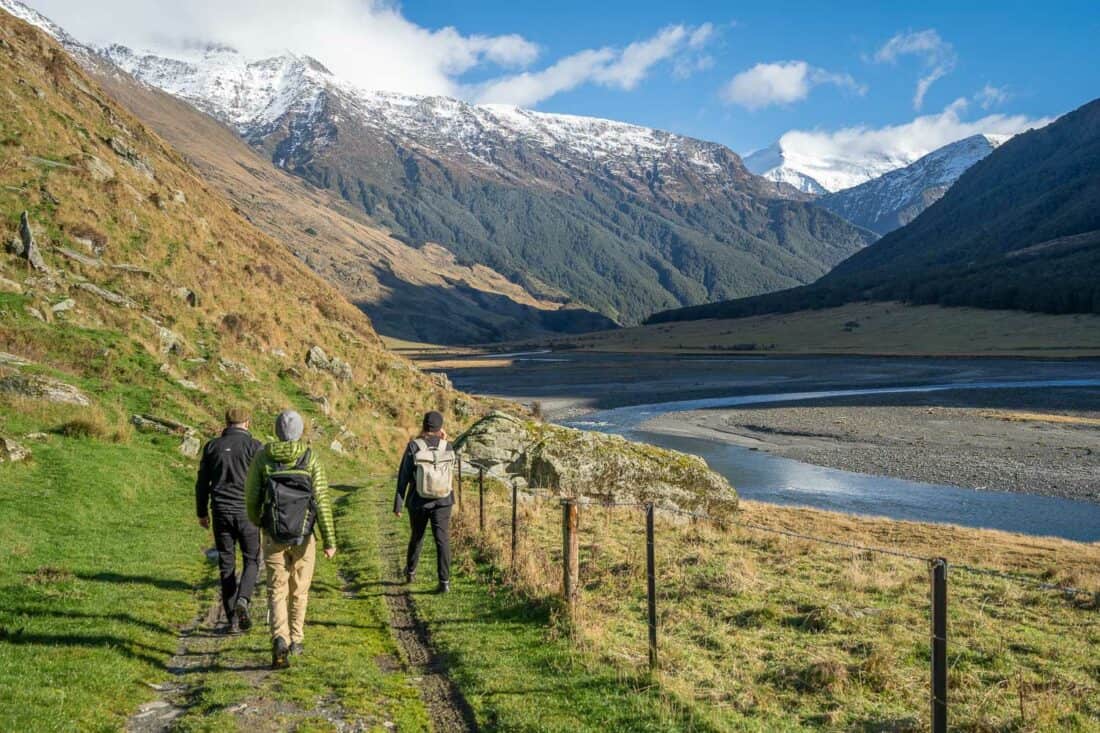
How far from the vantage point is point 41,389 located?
736 inches

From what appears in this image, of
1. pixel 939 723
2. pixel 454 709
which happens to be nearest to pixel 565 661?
pixel 454 709

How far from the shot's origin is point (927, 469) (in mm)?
41750

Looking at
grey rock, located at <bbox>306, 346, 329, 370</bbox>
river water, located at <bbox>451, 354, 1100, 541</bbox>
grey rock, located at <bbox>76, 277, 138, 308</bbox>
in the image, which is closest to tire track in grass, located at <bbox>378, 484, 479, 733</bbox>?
grey rock, located at <bbox>76, 277, 138, 308</bbox>

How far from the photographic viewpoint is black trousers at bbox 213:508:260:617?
10.2 m

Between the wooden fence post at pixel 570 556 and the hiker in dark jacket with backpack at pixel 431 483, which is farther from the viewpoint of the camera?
the hiker in dark jacket with backpack at pixel 431 483

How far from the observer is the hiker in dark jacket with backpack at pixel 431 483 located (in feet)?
39.1

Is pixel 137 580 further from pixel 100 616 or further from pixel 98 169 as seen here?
pixel 98 169

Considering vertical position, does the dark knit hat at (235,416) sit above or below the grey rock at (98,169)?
below

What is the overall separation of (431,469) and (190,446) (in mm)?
11628

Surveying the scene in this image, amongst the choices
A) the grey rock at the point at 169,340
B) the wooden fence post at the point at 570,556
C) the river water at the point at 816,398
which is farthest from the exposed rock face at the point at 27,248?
the river water at the point at 816,398

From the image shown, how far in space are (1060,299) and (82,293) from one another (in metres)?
176

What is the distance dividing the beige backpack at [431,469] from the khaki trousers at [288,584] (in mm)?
2757

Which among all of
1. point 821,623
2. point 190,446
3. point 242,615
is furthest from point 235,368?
point 821,623

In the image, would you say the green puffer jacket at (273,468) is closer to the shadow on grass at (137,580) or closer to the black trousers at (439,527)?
the black trousers at (439,527)
